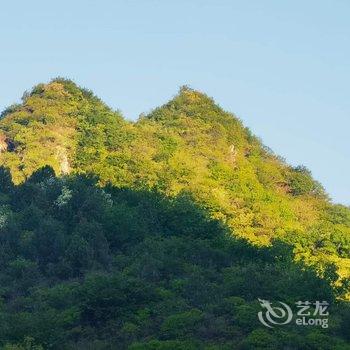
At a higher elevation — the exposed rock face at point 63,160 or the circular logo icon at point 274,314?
the exposed rock face at point 63,160

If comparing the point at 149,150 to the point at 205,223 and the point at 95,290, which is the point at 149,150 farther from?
the point at 95,290

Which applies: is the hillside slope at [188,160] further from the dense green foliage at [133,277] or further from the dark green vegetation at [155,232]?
the dense green foliage at [133,277]

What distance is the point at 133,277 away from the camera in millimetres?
43062

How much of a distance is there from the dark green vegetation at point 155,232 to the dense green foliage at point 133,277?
82 millimetres

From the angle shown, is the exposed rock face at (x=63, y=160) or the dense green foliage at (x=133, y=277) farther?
the exposed rock face at (x=63, y=160)

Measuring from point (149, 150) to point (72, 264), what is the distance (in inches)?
1008

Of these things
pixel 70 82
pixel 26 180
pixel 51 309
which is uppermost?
pixel 70 82

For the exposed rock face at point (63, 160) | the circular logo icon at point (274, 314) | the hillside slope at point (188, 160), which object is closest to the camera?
the circular logo icon at point (274, 314)

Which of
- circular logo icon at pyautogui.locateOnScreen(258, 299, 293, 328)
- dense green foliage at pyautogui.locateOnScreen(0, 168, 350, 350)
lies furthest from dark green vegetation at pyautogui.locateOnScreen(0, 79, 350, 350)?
circular logo icon at pyautogui.locateOnScreen(258, 299, 293, 328)

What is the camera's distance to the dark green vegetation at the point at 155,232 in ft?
125

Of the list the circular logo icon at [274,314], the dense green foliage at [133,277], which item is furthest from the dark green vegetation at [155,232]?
the circular logo icon at [274,314]

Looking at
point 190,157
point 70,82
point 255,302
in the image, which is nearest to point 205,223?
point 255,302

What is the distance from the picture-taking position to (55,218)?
2174 inches

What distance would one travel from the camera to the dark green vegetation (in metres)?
38.2
